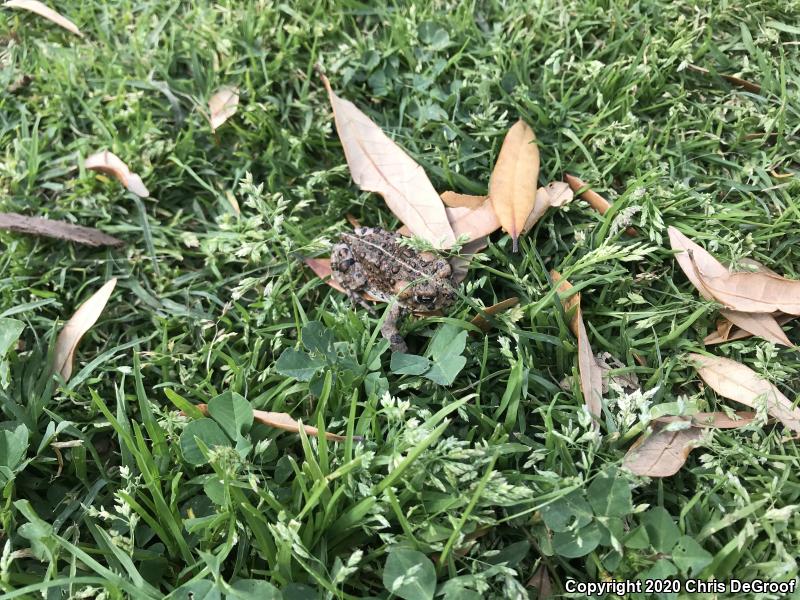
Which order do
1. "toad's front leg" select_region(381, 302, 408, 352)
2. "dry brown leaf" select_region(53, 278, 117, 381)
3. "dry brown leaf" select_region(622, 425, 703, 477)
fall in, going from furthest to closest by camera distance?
"dry brown leaf" select_region(53, 278, 117, 381)
"toad's front leg" select_region(381, 302, 408, 352)
"dry brown leaf" select_region(622, 425, 703, 477)

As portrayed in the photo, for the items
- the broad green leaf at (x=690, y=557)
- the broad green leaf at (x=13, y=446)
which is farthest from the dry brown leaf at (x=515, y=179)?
the broad green leaf at (x=13, y=446)

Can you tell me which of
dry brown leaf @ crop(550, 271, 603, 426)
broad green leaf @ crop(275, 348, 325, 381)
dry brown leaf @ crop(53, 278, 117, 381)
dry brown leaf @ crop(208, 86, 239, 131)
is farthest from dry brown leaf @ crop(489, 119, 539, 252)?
dry brown leaf @ crop(53, 278, 117, 381)

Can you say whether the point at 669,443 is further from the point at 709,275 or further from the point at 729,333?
the point at 709,275

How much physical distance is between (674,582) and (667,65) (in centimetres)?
252

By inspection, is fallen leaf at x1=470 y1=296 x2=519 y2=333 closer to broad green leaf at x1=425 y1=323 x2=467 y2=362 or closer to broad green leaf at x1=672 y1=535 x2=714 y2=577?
broad green leaf at x1=425 y1=323 x2=467 y2=362

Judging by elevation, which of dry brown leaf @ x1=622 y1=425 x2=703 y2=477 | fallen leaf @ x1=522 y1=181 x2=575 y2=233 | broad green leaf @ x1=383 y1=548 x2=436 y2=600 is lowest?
broad green leaf @ x1=383 y1=548 x2=436 y2=600

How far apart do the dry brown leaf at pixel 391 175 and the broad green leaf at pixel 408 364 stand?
57cm

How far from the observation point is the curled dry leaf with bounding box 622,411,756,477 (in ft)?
7.40

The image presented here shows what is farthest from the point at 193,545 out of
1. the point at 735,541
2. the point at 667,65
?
the point at 667,65

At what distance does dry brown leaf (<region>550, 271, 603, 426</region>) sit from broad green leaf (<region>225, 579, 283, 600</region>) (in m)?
1.36

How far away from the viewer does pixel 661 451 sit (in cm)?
230

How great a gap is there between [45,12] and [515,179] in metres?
3.11

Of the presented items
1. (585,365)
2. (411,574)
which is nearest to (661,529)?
(585,365)

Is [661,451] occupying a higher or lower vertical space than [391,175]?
lower
